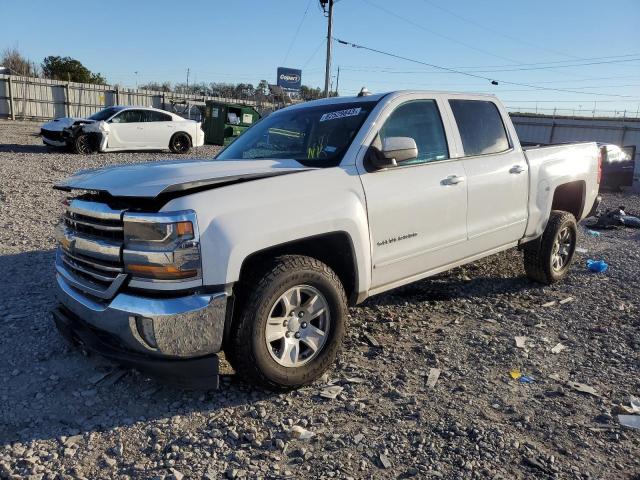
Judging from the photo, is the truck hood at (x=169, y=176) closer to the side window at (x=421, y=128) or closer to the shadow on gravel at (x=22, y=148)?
the side window at (x=421, y=128)

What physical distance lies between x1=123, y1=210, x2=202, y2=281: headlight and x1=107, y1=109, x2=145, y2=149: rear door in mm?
14644

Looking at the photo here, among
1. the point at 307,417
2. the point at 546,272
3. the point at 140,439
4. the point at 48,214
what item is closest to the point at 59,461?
the point at 140,439

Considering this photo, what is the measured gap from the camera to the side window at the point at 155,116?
16958mm

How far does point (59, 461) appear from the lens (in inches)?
103

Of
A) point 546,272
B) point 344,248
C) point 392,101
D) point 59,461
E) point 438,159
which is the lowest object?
point 59,461

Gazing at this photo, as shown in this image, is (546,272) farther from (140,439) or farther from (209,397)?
(140,439)

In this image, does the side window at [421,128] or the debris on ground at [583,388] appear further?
the side window at [421,128]

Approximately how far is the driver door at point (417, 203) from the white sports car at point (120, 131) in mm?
13954

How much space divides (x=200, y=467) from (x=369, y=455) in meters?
0.87

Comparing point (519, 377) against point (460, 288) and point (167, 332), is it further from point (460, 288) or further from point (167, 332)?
point (167, 332)

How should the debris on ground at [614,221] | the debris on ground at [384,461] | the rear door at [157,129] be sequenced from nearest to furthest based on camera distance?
1. the debris on ground at [384,461]
2. the debris on ground at [614,221]
3. the rear door at [157,129]

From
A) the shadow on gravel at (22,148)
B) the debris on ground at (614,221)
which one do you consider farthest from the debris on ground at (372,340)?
the shadow on gravel at (22,148)

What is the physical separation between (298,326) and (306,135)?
1651 millimetres

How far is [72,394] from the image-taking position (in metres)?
3.22
